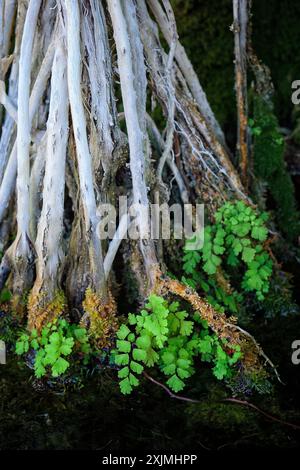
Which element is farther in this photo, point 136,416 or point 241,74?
point 241,74

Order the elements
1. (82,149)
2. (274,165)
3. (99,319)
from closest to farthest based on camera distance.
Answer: (82,149) < (99,319) < (274,165)

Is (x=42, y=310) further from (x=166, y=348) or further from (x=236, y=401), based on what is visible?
(x=236, y=401)

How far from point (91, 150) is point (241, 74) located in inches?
43.3

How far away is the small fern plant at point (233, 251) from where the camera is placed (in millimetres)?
3119

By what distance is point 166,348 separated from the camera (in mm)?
2840

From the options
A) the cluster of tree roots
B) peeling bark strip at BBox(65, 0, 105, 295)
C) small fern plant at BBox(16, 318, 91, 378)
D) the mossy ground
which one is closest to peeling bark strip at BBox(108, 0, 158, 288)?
the cluster of tree roots

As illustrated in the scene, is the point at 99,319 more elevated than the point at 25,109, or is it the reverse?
the point at 25,109

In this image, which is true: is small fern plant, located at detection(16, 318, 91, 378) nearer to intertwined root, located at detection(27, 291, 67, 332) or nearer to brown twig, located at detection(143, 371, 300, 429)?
intertwined root, located at detection(27, 291, 67, 332)

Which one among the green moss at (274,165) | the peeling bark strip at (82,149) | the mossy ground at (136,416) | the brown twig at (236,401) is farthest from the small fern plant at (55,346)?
the green moss at (274,165)

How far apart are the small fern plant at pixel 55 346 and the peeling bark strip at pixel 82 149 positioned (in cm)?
25

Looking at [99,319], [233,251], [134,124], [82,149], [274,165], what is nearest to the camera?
[82,149]

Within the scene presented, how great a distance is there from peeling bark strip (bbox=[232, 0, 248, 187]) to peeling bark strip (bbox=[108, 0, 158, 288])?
70 centimetres

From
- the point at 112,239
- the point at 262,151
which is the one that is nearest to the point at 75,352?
the point at 112,239

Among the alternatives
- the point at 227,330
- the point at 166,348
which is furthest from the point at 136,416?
the point at 227,330
